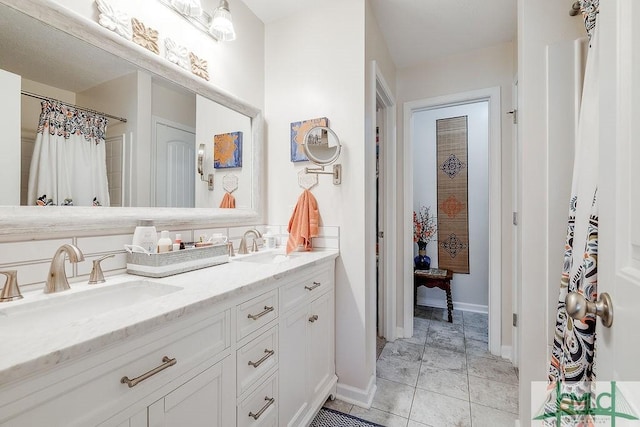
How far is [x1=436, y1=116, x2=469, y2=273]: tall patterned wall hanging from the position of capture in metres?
3.25

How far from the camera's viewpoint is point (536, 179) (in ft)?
4.19

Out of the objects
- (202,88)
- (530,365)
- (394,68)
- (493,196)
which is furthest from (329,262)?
(394,68)

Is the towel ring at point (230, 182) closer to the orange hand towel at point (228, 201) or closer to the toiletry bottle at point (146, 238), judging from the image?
the orange hand towel at point (228, 201)

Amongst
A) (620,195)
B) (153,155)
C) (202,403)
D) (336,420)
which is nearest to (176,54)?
(153,155)

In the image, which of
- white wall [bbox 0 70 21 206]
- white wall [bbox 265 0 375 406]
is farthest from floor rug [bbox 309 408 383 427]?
white wall [bbox 0 70 21 206]

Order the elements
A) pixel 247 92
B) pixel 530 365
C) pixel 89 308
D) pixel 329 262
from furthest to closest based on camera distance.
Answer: pixel 247 92 < pixel 329 262 < pixel 530 365 < pixel 89 308

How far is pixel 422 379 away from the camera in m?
1.95

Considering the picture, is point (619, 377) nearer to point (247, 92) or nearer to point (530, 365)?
point (530, 365)

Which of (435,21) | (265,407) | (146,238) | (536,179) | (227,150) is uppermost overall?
(435,21)

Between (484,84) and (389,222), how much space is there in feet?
4.75

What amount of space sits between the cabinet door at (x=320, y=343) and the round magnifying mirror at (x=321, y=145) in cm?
85

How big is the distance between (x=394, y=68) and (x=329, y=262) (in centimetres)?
208

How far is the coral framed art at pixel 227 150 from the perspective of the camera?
1730 millimetres

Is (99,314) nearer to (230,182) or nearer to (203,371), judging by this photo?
(203,371)
